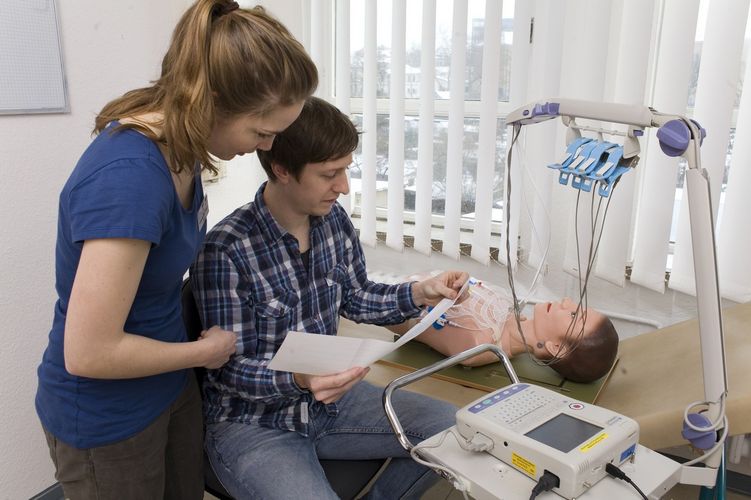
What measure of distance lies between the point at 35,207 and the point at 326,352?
106 centimetres

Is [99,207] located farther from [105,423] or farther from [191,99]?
[105,423]

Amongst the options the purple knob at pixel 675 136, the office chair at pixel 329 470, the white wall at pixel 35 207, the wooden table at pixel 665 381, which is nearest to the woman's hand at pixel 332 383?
the office chair at pixel 329 470

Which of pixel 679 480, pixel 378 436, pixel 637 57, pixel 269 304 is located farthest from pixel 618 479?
pixel 637 57

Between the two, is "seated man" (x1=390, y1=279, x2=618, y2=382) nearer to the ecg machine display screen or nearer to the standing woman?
the ecg machine display screen

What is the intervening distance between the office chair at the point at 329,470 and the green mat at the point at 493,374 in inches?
15.8

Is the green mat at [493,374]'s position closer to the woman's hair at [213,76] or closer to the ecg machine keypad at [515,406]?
the ecg machine keypad at [515,406]

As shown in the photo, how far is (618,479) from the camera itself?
816 mm

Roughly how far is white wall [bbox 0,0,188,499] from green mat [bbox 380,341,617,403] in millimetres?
960

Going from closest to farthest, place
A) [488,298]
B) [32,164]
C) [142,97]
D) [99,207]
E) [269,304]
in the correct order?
[99,207] < [142,97] < [269,304] < [32,164] < [488,298]

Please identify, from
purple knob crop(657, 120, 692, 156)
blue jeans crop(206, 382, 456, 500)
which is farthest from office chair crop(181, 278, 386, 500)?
purple knob crop(657, 120, 692, 156)

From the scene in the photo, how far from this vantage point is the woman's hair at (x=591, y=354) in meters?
1.46

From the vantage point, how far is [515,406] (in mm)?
917

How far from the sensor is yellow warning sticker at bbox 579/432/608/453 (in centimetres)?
79

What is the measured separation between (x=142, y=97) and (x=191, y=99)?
0.15 meters
